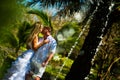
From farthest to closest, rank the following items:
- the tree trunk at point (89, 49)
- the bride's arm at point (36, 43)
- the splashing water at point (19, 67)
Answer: the tree trunk at point (89, 49) < the bride's arm at point (36, 43) < the splashing water at point (19, 67)

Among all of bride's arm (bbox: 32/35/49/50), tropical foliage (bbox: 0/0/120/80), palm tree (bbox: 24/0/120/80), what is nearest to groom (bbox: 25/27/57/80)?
bride's arm (bbox: 32/35/49/50)

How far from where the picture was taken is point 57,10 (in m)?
14.9

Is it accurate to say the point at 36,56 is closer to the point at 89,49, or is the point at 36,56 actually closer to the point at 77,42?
the point at 89,49

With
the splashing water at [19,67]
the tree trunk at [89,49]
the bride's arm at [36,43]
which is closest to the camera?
the splashing water at [19,67]

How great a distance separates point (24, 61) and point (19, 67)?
0.14 metres

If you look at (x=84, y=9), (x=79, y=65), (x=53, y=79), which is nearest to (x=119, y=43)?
(x=84, y=9)

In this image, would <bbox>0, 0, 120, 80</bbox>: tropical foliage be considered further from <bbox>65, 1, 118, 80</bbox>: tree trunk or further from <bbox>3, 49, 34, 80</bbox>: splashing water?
<bbox>3, 49, 34, 80</bbox>: splashing water

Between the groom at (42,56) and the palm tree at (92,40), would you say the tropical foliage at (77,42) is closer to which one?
the palm tree at (92,40)

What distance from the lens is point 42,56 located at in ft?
22.5

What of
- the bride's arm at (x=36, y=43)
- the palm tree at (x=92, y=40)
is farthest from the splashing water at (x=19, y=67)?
the palm tree at (x=92, y=40)

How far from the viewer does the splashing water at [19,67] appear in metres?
6.62

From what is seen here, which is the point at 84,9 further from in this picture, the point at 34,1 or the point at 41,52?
the point at 41,52

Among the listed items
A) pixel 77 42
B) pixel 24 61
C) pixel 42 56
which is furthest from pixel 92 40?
pixel 77 42

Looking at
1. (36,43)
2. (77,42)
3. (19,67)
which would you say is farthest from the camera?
(77,42)
